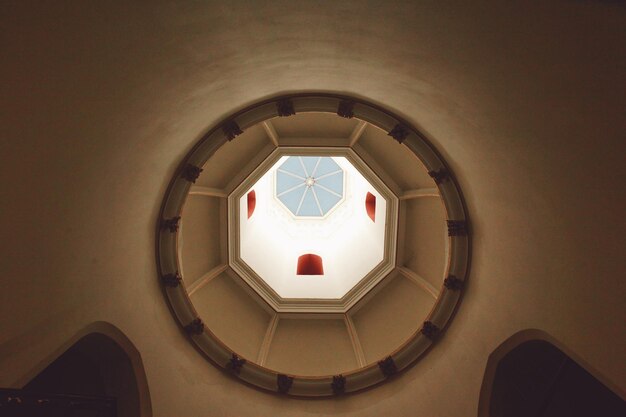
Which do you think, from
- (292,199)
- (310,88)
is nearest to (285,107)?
(310,88)

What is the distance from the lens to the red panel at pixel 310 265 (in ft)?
42.8

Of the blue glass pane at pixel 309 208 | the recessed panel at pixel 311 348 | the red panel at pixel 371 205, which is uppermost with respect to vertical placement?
the red panel at pixel 371 205

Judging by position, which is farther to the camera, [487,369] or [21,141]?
[487,369]

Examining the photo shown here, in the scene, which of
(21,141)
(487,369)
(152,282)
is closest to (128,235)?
(152,282)

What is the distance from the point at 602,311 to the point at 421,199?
6.01 meters

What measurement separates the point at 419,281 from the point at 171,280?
568 cm

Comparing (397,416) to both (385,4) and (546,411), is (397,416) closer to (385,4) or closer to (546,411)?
(546,411)

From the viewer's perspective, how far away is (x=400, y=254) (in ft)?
36.0

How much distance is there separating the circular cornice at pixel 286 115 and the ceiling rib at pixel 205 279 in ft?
6.71

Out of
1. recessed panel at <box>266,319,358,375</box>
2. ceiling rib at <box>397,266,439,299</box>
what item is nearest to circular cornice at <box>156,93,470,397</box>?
recessed panel at <box>266,319,358,375</box>

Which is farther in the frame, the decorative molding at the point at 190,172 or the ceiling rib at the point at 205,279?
the ceiling rib at the point at 205,279

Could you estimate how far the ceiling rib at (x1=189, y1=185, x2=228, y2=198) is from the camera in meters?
9.45

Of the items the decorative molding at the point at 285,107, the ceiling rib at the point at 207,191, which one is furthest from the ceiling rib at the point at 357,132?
the ceiling rib at the point at 207,191

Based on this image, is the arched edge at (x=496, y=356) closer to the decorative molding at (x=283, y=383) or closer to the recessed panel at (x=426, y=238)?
the recessed panel at (x=426, y=238)
